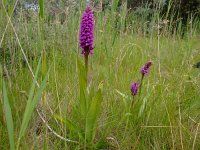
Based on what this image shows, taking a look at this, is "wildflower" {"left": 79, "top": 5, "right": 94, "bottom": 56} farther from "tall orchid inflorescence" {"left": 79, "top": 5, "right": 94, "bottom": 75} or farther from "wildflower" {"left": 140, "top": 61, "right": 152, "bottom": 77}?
"wildflower" {"left": 140, "top": 61, "right": 152, "bottom": 77}

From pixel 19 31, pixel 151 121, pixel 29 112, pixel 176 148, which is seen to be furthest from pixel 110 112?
pixel 19 31

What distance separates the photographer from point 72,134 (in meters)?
1.02

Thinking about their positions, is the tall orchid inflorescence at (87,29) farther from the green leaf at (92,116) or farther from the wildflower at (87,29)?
the green leaf at (92,116)

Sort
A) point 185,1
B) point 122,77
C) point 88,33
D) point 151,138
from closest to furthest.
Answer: point 88,33
point 151,138
point 122,77
point 185,1

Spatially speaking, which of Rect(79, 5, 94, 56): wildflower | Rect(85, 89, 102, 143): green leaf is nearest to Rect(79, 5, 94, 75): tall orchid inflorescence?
Rect(79, 5, 94, 56): wildflower

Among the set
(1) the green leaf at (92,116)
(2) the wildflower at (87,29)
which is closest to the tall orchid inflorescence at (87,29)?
(2) the wildflower at (87,29)

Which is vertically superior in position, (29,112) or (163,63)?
(29,112)

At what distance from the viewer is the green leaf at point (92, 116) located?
91cm

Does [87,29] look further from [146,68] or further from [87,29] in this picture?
[146,68]

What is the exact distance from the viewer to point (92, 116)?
0.94m

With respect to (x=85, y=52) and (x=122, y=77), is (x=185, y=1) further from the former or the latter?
(x=85, y=52)

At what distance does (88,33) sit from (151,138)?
1.47 feet

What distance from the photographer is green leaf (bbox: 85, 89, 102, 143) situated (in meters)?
0.91

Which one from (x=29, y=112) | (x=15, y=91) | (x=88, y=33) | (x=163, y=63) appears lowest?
(x=163, y=63)
